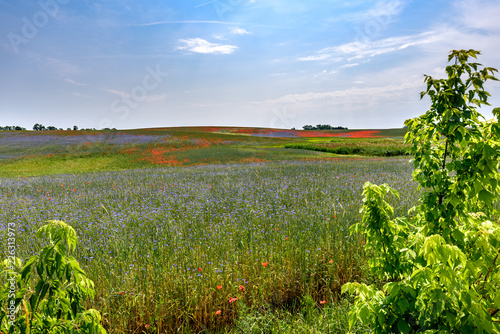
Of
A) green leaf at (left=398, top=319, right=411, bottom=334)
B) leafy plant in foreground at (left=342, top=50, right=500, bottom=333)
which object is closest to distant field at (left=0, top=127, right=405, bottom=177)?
leafy plant in foreground at (left=342, top=50, right=500, bottom=333)

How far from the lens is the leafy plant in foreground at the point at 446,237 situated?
64.0 inches

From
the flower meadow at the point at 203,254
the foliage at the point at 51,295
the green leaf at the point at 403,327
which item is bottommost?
the flower meadow at the point at 203,254

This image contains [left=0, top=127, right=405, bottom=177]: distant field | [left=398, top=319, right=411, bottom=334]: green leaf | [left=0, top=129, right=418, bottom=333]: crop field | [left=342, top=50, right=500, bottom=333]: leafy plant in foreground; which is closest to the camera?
[left=342, top=50, right=500, bottom=333]: leafy plant in foreground

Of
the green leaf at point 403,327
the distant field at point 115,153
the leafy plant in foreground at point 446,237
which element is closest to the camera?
the leafy plant in foreground at point 446,237

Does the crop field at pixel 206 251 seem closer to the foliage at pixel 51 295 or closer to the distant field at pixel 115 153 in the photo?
the foliage at pixel 51 295

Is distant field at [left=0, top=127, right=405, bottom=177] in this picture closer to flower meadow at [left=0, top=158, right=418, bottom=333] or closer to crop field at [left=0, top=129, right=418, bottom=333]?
crop field at [left=0, top=129, right=418, bottom=333]

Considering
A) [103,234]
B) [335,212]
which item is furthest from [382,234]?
[103,234]

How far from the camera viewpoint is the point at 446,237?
7.06 feet

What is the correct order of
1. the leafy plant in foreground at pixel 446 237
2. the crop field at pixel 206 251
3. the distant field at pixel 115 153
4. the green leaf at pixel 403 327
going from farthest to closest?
1. the distant field at pixel 115 153
2. the crop field at pixel 206 251
3. the green leaf at pixel 403 327
4. the leafy plant in foreground at pixel 446 237

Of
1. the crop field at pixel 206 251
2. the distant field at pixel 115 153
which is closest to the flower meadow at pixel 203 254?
the crop field at pixel 206 251

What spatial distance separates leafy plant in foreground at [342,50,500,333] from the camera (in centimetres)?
162

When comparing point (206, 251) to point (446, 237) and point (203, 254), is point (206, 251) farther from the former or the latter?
point (446, 237)

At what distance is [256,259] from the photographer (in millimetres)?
4387

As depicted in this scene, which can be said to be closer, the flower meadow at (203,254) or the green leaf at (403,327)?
the green leaf at (403,327)
